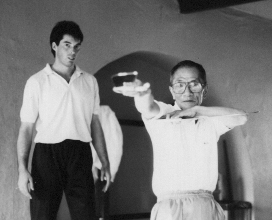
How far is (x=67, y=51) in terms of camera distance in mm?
3152

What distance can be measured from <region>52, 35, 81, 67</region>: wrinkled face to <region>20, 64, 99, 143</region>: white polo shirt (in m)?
0.09

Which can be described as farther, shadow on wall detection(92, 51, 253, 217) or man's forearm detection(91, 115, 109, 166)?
shadow on wall detection(92, 51, 253, 217)

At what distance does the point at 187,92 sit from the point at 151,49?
8.29 ft

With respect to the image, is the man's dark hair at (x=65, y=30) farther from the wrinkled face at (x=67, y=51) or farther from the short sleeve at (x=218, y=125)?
the short sleeve at (x=218, y=125)

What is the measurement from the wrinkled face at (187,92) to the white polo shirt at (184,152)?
52mm

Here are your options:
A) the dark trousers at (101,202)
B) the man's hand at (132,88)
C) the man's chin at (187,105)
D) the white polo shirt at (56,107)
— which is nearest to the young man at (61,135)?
the white polo shirt at (56,107)

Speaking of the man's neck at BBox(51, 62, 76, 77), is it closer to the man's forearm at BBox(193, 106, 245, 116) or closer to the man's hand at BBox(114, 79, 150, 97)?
the man's forearm at BBox(193, 106, 245, 116)

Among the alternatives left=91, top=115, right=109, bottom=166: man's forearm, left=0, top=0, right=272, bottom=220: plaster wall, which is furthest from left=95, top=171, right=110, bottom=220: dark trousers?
left=91, top=115, right=109, bottom=166: man's forearm

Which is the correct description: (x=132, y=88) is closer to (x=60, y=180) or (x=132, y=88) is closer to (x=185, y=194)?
(x=185, y=194)

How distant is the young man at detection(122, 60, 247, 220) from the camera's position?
89.5 inches

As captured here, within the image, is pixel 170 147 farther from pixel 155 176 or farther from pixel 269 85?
pixel 269 85

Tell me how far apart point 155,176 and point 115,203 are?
9.91 feet

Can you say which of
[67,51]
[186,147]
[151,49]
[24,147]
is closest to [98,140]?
[24,147]

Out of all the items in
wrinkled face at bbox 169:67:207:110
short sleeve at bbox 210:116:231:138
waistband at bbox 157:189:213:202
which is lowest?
waistband at bbox 157:189:213:202
